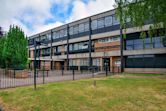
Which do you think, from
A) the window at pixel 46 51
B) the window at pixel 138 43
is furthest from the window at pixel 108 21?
the window at pixel 46 51

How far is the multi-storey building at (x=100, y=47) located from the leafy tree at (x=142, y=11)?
9501 mm

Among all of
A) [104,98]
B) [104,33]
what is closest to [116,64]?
[104,33]

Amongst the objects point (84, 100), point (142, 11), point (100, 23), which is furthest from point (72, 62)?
point (84, 100)

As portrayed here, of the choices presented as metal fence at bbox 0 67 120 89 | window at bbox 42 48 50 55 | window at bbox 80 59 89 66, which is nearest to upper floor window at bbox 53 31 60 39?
window at bbox 42 48 50 55

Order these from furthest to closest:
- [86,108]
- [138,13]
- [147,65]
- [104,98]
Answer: [147,65], [138,13], [104,98], [86,108]

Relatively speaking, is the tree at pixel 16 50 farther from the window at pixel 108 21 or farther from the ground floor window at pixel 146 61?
the ground floor window at pixel 146 61

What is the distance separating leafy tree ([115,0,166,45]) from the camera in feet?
40.9

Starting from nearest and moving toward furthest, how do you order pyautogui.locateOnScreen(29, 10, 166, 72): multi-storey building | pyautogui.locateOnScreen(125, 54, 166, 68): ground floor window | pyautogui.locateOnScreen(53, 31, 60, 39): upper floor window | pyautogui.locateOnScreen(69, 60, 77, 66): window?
pyautogui.locateOnScreen(125, 54, 166, 68): ground floor window, pyautogui.locateOnScreen(29, 10, 166, 72): multi-storey building, pyautogui.locateOnScreen(69, 60, 77, 66): window, pyautogui.locateOnScreen(53, 31, 60, 39): upper floor window

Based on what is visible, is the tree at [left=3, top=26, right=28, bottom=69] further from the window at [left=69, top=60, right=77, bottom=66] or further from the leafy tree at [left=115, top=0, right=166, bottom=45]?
the window at [left=69, top=60, right=77, bottom=66]

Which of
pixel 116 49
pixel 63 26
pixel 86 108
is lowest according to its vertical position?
pixel 86 108

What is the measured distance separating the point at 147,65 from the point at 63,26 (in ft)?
84.3

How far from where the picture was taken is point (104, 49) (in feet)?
128

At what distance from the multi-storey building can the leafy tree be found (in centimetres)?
950

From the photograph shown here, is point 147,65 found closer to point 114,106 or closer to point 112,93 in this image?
point 112,93
